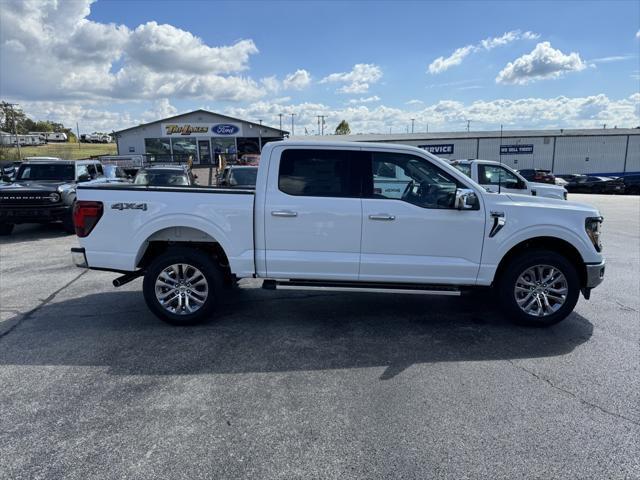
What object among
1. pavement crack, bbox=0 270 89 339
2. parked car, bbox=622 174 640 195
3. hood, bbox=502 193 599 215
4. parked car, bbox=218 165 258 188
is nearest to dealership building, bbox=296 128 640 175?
parked car, bbox=622 174 640 195

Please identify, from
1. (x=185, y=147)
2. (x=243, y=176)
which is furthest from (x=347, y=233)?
(x=185, y=147)

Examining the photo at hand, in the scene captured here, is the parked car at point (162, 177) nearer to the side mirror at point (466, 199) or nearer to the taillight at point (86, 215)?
the taillight at point (86, 215)

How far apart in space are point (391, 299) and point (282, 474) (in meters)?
3.57

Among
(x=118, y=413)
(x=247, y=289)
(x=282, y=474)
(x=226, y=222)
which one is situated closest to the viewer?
(x=282, y=474)

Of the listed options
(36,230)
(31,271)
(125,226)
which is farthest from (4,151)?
(125,226)

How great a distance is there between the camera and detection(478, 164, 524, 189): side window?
12.5m

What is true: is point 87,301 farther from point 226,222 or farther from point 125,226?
point 226,222

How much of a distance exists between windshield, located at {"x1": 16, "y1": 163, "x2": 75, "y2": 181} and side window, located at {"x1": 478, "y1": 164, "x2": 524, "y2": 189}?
11447 millimetres

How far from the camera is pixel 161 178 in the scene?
12.8 meters

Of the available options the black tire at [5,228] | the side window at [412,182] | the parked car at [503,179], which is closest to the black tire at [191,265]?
the side window at [412,182]

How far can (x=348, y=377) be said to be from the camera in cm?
378

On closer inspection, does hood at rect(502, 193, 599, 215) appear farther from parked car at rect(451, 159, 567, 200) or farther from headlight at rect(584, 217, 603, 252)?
parked car at rect(451, 159, 567, 200)

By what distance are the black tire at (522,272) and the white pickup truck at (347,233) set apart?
0.01 meters

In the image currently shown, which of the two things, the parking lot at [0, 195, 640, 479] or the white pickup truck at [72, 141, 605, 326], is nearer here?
the parking lot at [0, 195, 640, 479]
